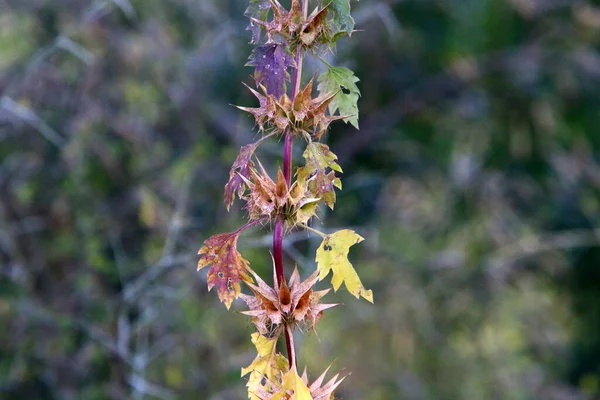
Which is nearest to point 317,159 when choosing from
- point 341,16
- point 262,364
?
point 341,16

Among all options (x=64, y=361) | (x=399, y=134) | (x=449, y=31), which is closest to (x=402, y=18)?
(x=449, y=31)

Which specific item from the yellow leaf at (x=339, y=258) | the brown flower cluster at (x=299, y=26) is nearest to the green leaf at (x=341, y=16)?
the brown flower cluster at (x=299, y=26)

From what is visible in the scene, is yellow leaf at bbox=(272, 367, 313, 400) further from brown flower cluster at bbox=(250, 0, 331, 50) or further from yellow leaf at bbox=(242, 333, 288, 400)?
brown flower cluster at bbox=(250, 0, 331, 50)

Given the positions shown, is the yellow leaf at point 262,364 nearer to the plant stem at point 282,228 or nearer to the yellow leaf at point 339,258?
the plant stem at point 282,228

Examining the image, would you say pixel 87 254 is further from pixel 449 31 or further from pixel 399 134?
pixel 449 31

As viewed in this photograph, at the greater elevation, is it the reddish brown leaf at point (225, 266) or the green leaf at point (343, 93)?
the green leaf at point (343, 93)

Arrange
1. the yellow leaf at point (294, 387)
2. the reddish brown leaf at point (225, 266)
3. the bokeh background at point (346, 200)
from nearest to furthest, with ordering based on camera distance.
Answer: the yellow leaf at point (294, 387) → the reddish brown leaf at point (225, 266) → the bokeh background at point (346, 200)

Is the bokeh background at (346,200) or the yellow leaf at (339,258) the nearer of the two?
the yellow leaf at (339,258)
